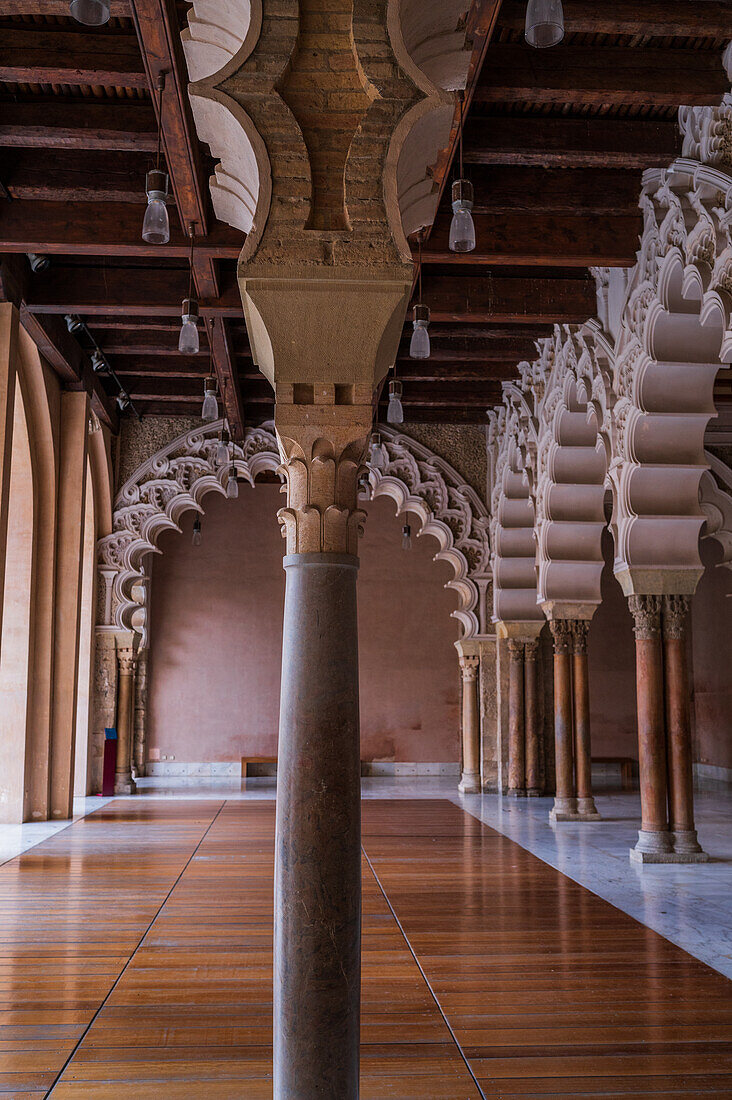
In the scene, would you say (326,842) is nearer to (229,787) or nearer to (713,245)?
(713,245)

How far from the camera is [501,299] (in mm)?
8969

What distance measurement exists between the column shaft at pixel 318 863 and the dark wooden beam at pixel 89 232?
542 centimetres

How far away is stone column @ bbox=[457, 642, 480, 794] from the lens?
13.2m

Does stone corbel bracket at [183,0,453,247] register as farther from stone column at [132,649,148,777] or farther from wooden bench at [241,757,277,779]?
stone column at [132,649,148,777]

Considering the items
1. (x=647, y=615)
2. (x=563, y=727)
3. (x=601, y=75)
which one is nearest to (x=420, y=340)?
(x=601, y=75)

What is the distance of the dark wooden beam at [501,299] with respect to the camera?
29.1 ft

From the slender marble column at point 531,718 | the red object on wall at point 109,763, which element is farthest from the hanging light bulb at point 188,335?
the red object on wall at point 109,763

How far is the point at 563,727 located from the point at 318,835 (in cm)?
775

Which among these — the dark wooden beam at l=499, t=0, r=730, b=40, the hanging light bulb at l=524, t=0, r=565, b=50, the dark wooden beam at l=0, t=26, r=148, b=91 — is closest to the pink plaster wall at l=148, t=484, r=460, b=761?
the dark wooden beam at l=0, t=26, r=148, b=91

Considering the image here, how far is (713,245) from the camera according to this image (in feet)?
19.9

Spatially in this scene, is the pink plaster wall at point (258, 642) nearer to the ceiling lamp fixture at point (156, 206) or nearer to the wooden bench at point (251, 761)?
the wooden bench at point (251, 761)

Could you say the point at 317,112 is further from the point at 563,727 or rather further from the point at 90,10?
the point at 563,727

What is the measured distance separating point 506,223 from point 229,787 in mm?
9650

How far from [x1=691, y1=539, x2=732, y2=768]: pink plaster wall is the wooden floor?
9.04m
